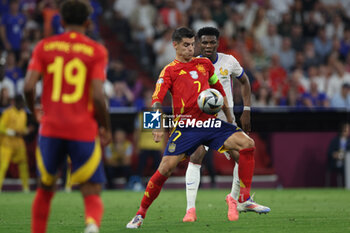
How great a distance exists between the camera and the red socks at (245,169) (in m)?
8.23

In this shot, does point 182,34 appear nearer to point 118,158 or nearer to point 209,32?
point 209,32

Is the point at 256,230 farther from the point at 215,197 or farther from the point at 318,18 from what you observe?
the point at 318,18

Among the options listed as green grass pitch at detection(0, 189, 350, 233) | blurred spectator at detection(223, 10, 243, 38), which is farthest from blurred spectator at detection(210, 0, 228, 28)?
green grass pitch at detection(0, 189, 350, 233)

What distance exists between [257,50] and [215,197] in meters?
7.49

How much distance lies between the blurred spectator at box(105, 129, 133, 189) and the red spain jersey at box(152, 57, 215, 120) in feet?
30.8

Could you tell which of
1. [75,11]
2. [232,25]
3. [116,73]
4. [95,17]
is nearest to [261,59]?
[232,25]

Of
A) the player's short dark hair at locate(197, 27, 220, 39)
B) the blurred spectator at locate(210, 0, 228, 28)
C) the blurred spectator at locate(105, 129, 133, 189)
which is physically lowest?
the blurred spectator at locate(105, 129, 133, 189)

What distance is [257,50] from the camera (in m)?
20.0

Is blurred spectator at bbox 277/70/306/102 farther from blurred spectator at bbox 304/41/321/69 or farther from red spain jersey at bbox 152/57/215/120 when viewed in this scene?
red spain jersey at bbox 152/57/215/120

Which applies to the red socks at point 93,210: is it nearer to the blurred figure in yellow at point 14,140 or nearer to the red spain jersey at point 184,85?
the red spain jersey at point 184,85

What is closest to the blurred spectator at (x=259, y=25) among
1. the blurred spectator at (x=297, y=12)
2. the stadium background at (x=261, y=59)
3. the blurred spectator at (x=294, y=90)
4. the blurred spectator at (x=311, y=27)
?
the stadium background at (x=261, y=59)

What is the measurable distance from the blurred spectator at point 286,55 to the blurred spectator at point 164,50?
3.47 metres

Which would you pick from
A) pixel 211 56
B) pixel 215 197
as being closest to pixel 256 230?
pixel 211 56

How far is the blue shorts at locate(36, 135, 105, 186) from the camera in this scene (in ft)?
18.0
